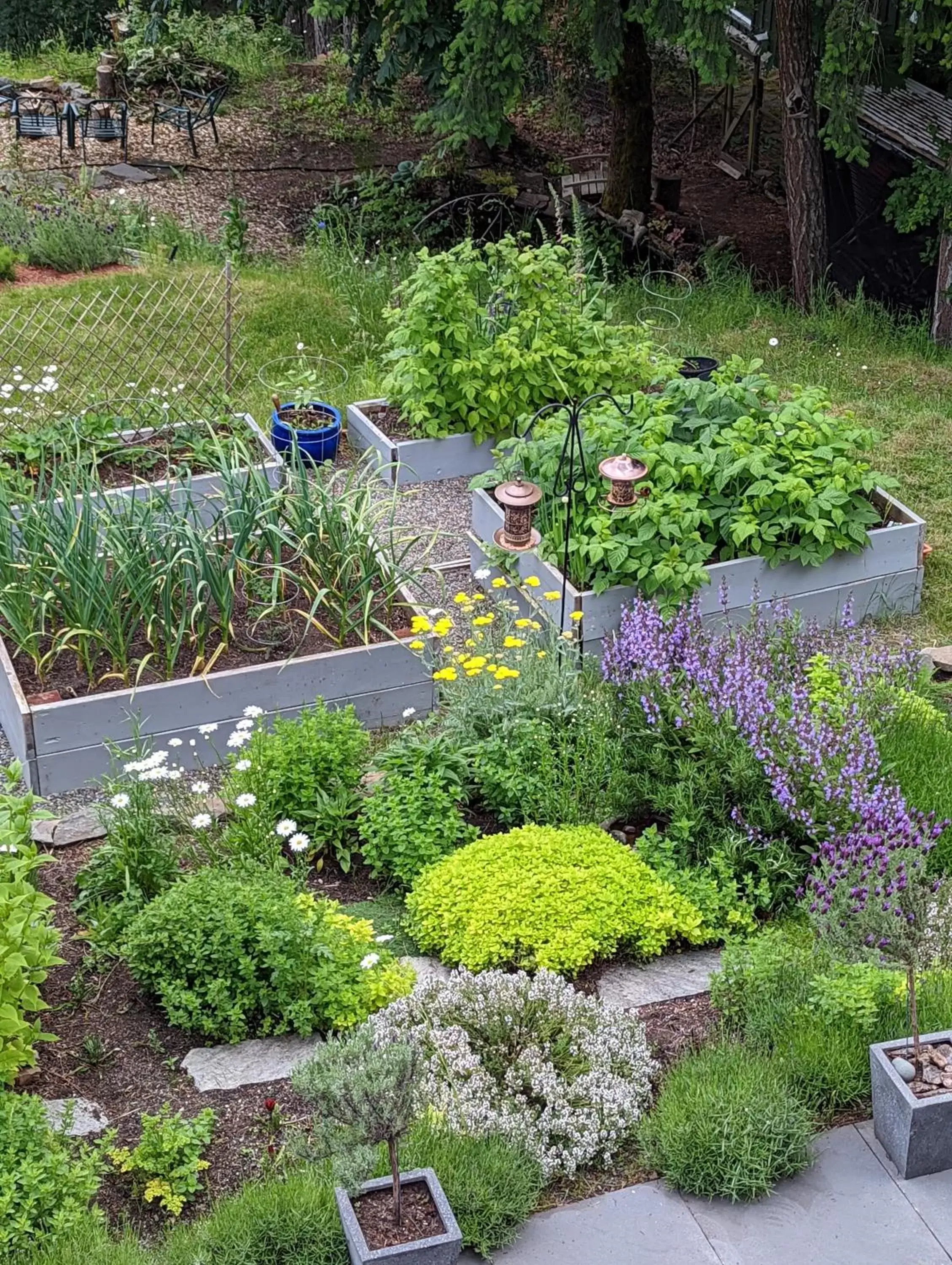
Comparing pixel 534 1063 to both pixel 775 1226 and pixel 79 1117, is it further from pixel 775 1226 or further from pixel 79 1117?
pixel 79 1117

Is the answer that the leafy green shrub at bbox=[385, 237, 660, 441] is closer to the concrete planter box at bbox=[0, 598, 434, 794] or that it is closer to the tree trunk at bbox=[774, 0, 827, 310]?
the concrete planter box at bbox=[0, 598, 434, 794]

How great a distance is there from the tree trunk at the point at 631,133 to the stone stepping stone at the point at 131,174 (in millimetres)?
4563

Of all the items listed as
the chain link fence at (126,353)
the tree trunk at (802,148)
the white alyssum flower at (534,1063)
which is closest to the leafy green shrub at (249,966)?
the white alyssum flower at (534,1063)

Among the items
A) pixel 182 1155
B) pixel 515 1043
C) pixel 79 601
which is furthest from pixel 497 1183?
pixel 79 601

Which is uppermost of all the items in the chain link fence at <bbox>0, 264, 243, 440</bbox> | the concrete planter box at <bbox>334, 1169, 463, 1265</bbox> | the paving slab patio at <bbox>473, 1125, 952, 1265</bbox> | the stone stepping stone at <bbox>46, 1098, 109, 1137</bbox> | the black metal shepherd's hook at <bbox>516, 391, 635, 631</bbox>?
the black metal shepherd's hook at <bbox>516, 391, 635, 631</bbox>

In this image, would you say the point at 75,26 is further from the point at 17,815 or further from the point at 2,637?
the point at 17,815

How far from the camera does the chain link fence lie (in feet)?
26.6

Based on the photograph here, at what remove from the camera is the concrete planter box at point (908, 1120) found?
3.64 m

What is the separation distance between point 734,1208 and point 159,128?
1479 cm

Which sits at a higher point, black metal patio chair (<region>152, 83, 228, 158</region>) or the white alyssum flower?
black metal patio chair (<region>152, 83, 228, 158</region>)

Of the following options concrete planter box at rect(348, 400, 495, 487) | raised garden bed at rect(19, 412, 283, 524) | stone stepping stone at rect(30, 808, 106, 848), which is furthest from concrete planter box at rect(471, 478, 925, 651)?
stone stepping stone at rect(30, 808, 106, 848)

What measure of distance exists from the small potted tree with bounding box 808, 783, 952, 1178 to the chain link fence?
4633 mm

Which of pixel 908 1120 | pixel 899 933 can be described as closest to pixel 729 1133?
pixel 908 1120

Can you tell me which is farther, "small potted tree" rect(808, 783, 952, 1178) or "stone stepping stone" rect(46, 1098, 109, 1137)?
"stone stepping stone" rect(46, 1098, 109, 1137)
